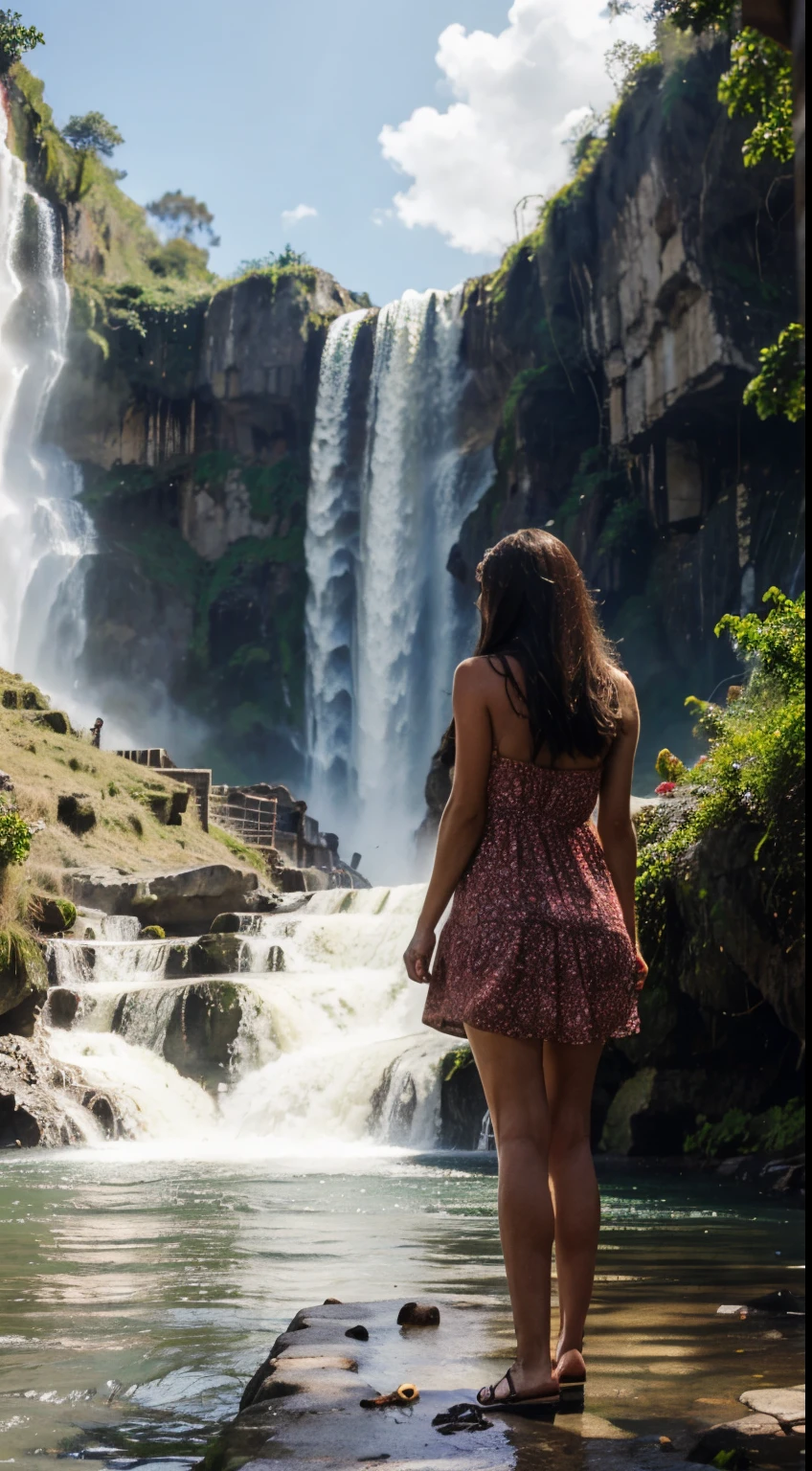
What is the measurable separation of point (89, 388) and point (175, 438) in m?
3.28

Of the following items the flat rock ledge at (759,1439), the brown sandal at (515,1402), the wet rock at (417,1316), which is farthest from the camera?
the wet rock at (417,1316)

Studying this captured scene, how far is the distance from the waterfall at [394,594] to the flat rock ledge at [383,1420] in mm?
36578

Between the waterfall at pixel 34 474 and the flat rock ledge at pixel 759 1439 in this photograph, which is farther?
the waterfall at pixel 34 474

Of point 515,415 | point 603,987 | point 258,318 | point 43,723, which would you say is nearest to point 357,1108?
point 603,987

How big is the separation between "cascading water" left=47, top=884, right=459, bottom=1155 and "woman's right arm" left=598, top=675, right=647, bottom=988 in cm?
1025

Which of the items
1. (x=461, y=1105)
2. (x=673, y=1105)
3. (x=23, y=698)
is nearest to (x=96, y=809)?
(x=23, y=698)

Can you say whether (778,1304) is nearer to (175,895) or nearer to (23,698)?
(175,895)

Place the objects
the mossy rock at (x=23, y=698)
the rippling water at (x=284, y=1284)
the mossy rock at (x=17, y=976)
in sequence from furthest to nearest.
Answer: the mossy rock at (x=23, y=698)
the mossy rock at (x=17, y=976)
the rippling water at (x=284, y=1284)

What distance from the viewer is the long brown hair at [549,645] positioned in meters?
3.13

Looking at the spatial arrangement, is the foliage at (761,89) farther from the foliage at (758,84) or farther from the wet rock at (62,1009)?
the wet rock at (62,1009)

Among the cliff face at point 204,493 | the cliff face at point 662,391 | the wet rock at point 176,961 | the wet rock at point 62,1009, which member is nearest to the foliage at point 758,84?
the wet rock at point 62,1009

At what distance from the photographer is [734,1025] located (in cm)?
1169

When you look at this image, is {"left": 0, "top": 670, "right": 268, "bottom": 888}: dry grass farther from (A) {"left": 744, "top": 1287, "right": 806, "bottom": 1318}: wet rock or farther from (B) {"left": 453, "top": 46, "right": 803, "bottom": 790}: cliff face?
(A) {"left": 744, "top": 1287, "right": 806, "bottom": 1318}: wet rock

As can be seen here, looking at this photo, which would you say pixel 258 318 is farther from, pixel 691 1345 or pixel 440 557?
pixel 691 1345
